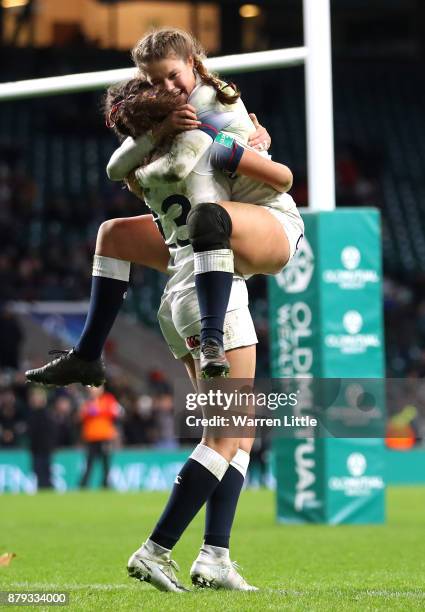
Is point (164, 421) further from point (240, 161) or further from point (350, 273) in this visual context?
point (240, 161)

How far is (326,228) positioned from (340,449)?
155 cm

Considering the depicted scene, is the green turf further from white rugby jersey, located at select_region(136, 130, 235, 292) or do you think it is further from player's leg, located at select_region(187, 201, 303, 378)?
white rugby jersey, located at select_region(136, 130, 235, 292)

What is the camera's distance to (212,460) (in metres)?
4.23

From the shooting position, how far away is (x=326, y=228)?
871cm

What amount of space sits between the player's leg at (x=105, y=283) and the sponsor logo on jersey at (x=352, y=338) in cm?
440

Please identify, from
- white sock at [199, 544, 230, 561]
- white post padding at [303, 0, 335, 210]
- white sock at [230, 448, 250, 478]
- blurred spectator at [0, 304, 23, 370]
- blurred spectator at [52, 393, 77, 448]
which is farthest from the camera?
blurred spectator at [0, 304, 23, 370]

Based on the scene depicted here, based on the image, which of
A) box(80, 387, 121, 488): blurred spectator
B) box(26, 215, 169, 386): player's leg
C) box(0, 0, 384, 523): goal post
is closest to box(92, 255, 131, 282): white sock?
box(26, 215, 169, 386): player's leg

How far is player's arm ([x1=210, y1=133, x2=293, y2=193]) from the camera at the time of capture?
4078 mm

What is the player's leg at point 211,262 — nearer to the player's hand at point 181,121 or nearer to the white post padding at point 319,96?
the player's hand at point 181,121

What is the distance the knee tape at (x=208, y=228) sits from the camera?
4027 millimetres

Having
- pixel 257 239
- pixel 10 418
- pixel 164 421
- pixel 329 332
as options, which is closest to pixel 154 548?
pixel 257 239

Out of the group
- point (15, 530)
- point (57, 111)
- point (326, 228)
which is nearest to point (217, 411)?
point (326, 228)

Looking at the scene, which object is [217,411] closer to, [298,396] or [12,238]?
[298,396]

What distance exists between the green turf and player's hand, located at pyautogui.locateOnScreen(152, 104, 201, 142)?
58.0 inches
